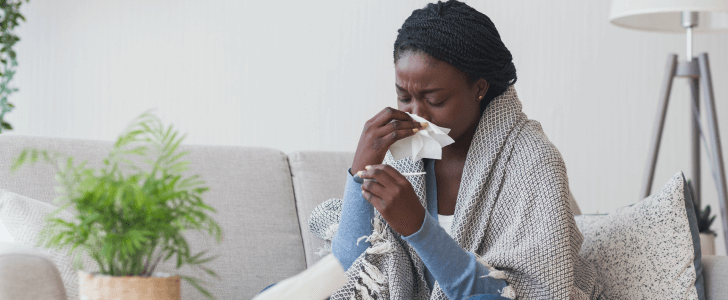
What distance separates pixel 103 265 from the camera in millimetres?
538

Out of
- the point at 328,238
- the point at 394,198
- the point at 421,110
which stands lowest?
the point at 328,238

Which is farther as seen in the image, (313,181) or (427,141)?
(313,181)

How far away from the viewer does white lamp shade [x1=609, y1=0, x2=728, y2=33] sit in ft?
6.48

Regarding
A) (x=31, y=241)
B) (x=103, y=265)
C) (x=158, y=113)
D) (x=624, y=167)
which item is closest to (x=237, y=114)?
(x=158, y=113)

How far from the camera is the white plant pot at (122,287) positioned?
517 millimetres

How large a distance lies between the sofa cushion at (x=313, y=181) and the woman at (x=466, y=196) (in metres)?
0.29

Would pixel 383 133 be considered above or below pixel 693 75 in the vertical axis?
above

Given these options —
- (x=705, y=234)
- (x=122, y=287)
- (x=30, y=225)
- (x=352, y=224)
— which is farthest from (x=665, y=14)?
(x=122, y=287)

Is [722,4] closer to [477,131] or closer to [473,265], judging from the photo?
[477,131]

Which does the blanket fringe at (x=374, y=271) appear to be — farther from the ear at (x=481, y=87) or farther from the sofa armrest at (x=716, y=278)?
the sofa armrest at (x=716, y=278)

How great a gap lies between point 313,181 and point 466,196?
1.74 feet

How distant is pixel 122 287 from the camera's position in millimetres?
517

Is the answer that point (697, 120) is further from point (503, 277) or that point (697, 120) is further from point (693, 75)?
point (503, 277)

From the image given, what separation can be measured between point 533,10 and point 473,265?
5.87ft
